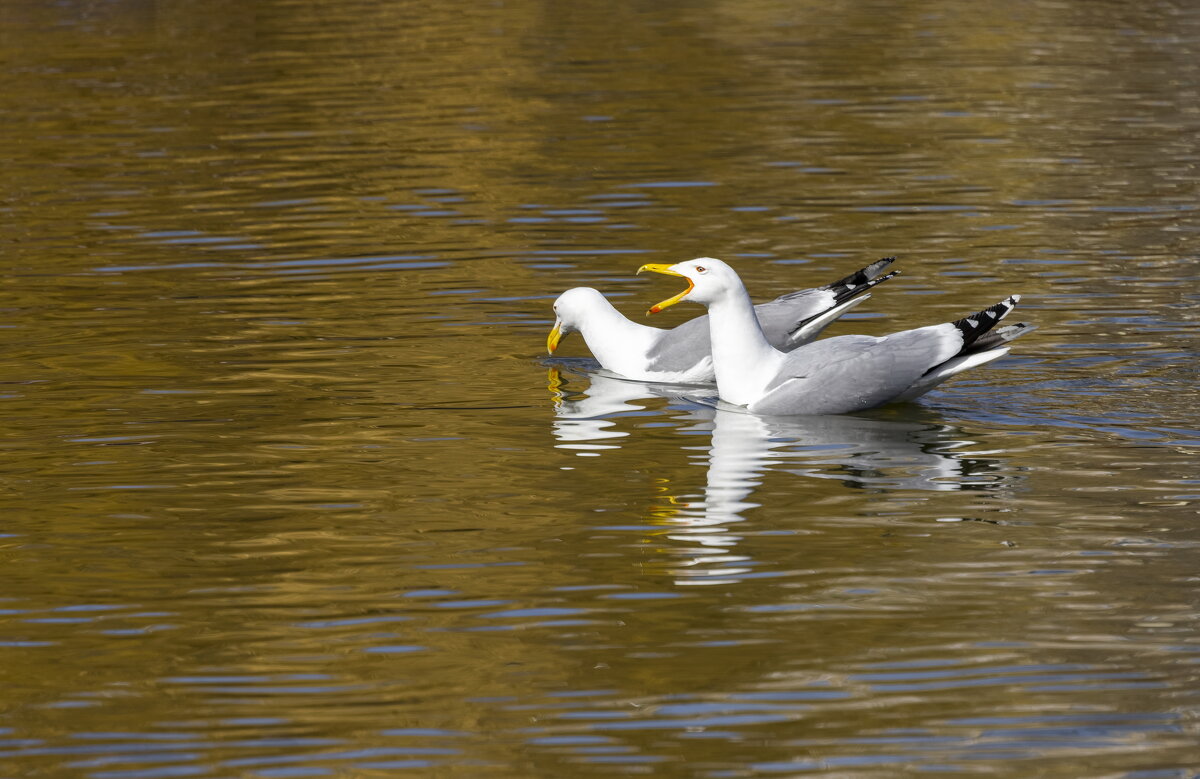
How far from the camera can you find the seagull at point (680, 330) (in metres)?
12.1

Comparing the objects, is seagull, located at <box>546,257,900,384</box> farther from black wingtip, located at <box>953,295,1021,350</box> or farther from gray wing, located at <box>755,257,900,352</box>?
black wingtip, located at <box>953,295,1021,350</box>

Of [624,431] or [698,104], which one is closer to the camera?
[624,431]

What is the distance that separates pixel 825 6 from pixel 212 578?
3042 centimetres

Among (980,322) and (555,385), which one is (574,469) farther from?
(980,322)

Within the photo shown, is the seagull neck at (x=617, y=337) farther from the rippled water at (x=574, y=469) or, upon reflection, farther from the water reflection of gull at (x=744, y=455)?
the water reflection of gull at (x=744, y=455)

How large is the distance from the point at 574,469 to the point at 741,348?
163 cm

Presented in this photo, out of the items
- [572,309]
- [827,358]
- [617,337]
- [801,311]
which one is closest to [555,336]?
[572,309]

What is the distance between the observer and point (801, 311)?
12.2 meters

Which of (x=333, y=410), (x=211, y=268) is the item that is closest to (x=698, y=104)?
(x=211, y=268)

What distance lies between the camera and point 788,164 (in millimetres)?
20406

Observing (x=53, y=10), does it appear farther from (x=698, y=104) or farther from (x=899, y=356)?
(x=899, y=356)

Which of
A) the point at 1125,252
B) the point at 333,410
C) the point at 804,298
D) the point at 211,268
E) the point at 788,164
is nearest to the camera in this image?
the point at 333,410

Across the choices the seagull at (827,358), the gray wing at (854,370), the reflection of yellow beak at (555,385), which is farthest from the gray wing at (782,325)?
the gray wing at (854,370)

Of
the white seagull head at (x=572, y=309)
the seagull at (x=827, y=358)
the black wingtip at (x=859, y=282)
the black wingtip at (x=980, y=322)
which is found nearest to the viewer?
the black wingtip at (x=980, y=322)
